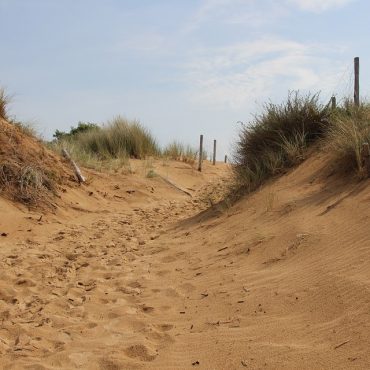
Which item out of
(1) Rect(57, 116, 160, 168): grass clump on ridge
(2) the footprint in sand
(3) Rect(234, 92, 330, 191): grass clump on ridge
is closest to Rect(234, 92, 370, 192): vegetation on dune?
(3) Rect(234, 92, 330, 191): grass clump on ridge

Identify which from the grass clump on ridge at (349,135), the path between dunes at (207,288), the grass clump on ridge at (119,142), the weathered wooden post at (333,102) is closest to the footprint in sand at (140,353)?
the path between dunes at (207,288)

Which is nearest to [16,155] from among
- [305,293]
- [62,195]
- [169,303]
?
[62,195]

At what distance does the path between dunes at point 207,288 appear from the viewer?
3.34 meters

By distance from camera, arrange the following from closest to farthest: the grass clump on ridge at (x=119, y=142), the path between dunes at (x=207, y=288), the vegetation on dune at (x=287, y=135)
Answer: the path between dunes at (x=207, y=288) < the vegetation on dune at (x=287, y=135) < the grass clump on ridge at (x=119, y=142)

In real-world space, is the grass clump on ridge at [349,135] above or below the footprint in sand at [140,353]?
above

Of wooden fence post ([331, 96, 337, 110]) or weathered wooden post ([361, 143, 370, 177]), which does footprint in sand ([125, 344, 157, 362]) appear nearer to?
weathered wooden post ([361, 143, 370, 177])

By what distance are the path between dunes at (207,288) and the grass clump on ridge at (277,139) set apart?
655mm

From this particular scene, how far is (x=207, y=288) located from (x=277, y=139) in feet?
16.4

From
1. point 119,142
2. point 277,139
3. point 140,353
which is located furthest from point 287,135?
point 119,142

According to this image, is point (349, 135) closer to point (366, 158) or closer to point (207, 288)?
point (366, 158)

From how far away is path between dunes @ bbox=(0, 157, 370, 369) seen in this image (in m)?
3.34

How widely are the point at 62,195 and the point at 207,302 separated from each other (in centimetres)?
586

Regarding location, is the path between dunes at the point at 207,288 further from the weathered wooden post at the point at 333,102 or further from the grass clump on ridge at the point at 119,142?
the grass clump on ridge at the point at 119,142

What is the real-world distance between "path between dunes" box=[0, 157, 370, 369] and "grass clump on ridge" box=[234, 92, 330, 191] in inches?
25.8
